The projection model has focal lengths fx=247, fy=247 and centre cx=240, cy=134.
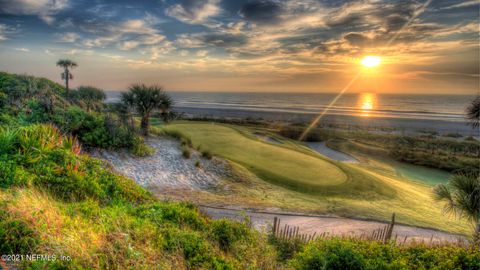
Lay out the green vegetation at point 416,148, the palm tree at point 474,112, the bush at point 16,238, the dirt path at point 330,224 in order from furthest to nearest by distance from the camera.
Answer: the green vegetation at point 416,148 → the dirt path at point 330,224 → the palm tree at point 474,112 → the bush at point 16,238

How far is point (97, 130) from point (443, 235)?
19263 mm

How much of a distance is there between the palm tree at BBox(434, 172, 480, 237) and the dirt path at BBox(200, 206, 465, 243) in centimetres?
263

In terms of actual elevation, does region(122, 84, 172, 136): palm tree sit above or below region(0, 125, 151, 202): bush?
above

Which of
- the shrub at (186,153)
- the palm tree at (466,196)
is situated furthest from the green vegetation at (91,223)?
the shrub at (186,153)

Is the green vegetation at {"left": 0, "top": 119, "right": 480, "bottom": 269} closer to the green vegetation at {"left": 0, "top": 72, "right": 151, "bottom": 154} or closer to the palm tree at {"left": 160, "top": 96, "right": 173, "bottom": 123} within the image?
the green vegetation at {"left": 0, "top": 72, "right": 151, "bottom": 154}

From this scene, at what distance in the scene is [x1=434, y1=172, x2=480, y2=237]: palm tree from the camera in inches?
306

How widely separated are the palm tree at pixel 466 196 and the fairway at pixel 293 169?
7.24m

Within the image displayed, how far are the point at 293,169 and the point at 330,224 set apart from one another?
7621mm

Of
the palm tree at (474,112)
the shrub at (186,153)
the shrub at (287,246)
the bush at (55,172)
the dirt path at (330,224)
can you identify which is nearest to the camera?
the bush at (55,172)

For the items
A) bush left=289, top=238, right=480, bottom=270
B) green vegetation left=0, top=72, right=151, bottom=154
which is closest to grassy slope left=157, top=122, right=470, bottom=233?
bush left=289, top=238, right=480, bottom=270

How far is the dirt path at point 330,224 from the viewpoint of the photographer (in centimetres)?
1029

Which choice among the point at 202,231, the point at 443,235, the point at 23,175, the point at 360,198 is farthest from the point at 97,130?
the point at 443,235

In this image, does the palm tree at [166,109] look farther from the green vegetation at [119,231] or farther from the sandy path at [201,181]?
the green vegetation at [119,231]

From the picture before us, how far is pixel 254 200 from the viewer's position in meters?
13.1
